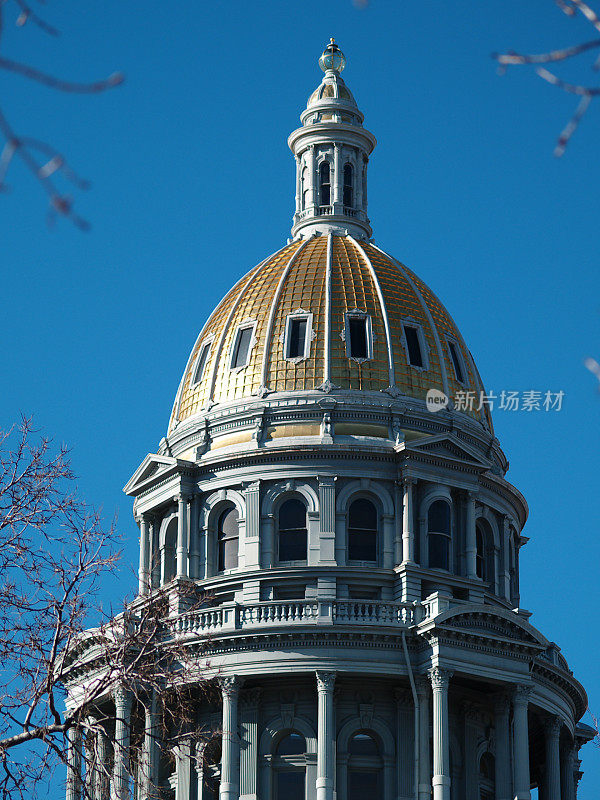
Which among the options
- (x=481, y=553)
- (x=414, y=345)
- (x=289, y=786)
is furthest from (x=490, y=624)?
(x=414, y=345)

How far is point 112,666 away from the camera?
77.4 ft

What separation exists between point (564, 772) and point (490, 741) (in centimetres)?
538

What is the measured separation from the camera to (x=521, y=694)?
6234 centimetres

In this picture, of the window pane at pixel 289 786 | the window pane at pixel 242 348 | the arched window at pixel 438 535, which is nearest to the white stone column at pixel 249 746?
the window pane at pixel 289 786

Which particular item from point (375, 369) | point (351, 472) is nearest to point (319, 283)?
point (375, 369)

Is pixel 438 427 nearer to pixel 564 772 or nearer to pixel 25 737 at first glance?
pixel 564 772

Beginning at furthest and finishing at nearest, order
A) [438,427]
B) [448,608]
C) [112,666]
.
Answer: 1. [438,427]
2. [448,608]
3. [112,666]

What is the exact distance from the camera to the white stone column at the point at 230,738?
200ft

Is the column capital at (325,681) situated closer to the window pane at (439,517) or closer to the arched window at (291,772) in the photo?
the arched window at (291,772)

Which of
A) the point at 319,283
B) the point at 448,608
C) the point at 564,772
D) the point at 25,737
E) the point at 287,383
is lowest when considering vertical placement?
the point at 25,737

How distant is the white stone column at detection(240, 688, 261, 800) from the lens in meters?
61.5

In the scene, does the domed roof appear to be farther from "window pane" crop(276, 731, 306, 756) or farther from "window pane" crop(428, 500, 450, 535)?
"window pane" crop(276, 731, 306, 756)

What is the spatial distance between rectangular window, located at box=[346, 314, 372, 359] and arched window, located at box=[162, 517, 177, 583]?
10201mm

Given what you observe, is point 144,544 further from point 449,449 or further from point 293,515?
point 449,449
